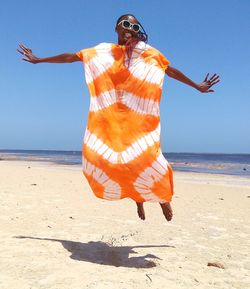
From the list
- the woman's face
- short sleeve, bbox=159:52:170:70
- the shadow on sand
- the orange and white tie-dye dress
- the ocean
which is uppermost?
the woman's face

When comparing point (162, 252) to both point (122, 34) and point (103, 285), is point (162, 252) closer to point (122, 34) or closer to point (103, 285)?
point (103, 285)

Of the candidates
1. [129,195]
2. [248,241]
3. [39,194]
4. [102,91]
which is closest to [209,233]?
[248,241]

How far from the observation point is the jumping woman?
4.16 m

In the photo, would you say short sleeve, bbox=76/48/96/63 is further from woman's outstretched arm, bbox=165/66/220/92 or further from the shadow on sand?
the shadow on sand

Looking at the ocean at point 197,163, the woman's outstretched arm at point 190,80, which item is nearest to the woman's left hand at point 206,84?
the woman's outstretched arm at point 190,80

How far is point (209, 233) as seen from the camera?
6332 mm

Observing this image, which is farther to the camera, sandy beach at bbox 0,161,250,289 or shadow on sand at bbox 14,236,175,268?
shadow on sand at bbox 14,236,175,268

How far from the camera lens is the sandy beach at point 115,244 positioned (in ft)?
12.4

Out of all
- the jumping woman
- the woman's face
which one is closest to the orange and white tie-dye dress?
the jumping woman

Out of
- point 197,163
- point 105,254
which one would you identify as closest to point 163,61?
point 105,254

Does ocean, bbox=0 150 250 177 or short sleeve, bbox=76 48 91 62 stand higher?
short sleeve, bbox=76 48 91 62

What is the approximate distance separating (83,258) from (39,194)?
15.7 ft

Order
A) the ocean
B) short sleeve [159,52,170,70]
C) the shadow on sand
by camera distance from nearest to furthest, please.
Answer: the shadow on sand, short sleeve [159,52,170,70], the ocean

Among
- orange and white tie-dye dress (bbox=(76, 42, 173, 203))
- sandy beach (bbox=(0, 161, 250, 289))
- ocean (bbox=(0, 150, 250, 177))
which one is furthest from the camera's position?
ocean (bbox=(0, 150, 250, 177))
